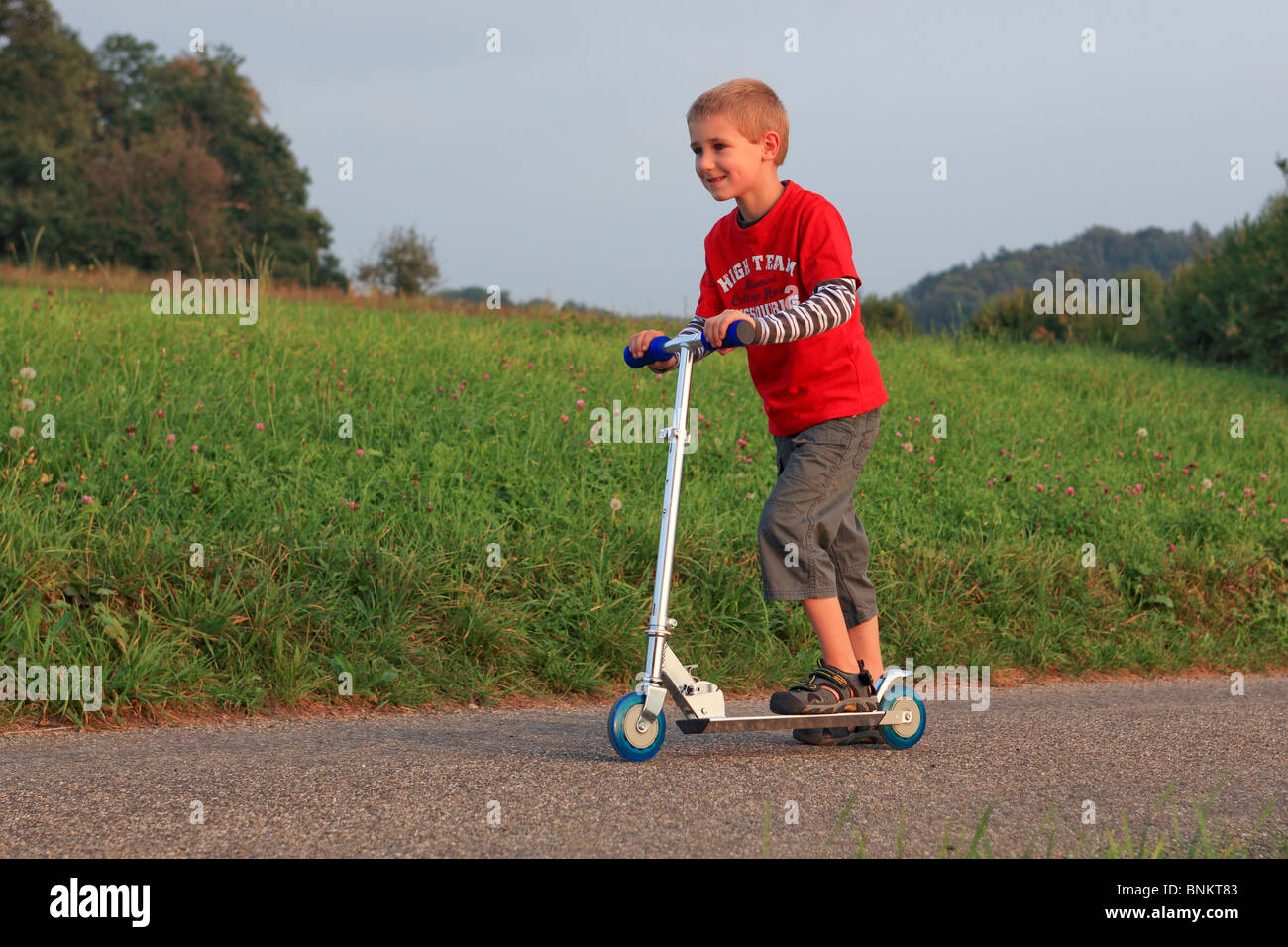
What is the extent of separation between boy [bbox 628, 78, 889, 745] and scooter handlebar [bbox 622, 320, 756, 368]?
0.03 meters

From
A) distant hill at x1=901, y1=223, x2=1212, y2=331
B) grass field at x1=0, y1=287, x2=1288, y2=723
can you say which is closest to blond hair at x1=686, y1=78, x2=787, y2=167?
grass field at x1=0, y1=287, x2=1288, y2=723

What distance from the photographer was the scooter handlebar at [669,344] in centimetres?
314

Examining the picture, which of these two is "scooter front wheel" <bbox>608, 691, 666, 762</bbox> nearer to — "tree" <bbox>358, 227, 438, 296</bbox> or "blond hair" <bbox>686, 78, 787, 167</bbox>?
"blond hair" <bbox>686, 78, 787, 167</bbox>

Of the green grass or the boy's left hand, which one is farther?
the boy's left hand

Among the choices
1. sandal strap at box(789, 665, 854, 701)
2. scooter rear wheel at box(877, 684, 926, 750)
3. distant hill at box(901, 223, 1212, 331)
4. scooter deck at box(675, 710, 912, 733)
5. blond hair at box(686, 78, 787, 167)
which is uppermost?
distant hill at box(901, 223, 1212, 331)

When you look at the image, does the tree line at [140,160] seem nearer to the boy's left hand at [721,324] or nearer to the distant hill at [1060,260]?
the distant hill at [1060,260]

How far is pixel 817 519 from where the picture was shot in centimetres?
354

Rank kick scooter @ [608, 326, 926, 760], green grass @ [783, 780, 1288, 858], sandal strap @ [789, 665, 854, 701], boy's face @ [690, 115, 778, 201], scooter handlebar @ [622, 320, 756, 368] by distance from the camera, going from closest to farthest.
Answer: green grass @ [783, 780, 1288, 858]
scooter handlebar @ [622, 320, 756, 368]
kick scooter @ [608, 326, 926, 760]
boy's face @ [690, 115, 778, 201]
sandal strap @ [789, 665, 854, 701]

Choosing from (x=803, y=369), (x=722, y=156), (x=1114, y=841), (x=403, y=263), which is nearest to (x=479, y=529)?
(x=803, y=369)

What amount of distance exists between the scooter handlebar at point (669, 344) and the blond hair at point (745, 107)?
26.2 inches

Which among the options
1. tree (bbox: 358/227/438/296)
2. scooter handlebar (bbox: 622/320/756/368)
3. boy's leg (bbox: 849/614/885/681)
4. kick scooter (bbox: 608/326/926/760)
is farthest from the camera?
tree (bbox: 358/227/438/296)

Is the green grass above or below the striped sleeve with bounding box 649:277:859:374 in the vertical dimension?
below

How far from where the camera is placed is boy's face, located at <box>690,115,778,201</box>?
343 centimetres
